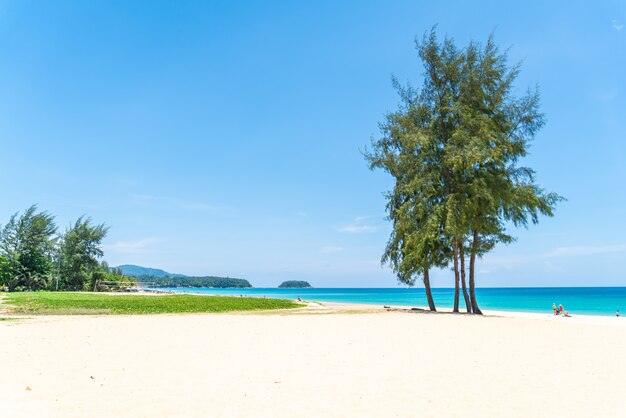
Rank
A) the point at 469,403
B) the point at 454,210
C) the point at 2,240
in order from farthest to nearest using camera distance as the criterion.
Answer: the point at 2,240
the point at 454,210
the point at 469,403

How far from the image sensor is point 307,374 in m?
8.94

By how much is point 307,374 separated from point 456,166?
60.2ft

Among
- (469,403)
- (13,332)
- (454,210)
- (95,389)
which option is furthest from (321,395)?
(454,210)

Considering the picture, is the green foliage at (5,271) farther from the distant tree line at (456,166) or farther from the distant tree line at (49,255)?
the distant tree line at (456,166)

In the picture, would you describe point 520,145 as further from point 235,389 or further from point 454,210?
point 235,389

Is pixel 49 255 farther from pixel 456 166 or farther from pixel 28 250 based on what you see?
pixel 456 166

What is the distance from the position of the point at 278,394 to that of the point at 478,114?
76.8ft

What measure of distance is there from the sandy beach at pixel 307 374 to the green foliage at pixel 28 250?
197ft

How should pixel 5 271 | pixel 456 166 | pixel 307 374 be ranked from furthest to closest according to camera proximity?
pixel 5 271 < pixel 456 166 < pixel 307 374

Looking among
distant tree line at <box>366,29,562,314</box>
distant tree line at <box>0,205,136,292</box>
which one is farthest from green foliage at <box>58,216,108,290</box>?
distant tree line at <box>366,29,562,314</box>

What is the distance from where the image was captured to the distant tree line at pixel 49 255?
6554 cm

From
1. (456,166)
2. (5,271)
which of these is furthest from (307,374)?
(5,271)

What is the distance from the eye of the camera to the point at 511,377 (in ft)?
28.6

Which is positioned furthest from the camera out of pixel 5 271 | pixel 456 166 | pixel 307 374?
pixel 5 271
